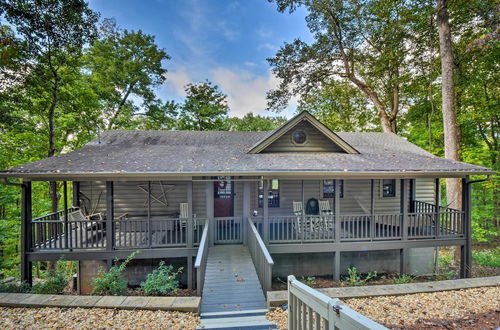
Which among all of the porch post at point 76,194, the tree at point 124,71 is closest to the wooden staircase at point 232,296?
the porch post at point 76,194

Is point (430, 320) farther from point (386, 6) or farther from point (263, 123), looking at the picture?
point (263, 123)

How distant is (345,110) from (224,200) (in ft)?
65.0

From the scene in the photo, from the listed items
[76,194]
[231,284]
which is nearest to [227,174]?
[231,284]

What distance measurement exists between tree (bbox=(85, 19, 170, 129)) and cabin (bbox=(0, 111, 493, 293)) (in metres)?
8.68

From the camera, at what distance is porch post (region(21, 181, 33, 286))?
6961 millimetres

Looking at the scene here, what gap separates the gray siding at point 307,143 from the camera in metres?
9.90

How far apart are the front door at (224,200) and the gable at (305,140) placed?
7.28 feet

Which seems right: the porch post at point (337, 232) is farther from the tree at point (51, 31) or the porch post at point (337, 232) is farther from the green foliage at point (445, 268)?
the tree at point (51, 31)

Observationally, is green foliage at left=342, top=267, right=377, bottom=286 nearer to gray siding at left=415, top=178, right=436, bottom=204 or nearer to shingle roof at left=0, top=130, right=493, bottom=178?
shingle roof at left=0, top=130, right=493, bottom=178

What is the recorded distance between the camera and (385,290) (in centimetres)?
521

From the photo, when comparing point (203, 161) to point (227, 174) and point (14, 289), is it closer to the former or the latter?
point (227, 174)

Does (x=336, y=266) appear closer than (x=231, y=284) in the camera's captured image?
No

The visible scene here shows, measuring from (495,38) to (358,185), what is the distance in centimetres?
828

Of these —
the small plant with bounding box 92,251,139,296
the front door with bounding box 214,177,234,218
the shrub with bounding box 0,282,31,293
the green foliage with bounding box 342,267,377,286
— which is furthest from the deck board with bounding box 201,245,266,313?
the shrub with bounding box 0,282,31,293
